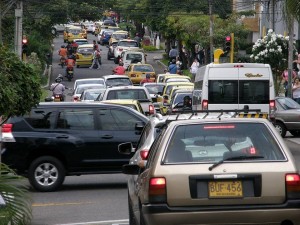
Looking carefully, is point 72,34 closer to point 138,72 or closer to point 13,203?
point 138,72

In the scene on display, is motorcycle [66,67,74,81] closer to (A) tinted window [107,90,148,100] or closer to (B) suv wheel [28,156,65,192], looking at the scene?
(A) tinted window [107,90,148,100]

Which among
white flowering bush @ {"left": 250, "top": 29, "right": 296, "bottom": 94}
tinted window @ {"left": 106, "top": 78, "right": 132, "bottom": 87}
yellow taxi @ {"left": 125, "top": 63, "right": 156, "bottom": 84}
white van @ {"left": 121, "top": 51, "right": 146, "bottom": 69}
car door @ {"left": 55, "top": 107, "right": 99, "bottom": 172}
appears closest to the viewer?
car door @ {"left": 55, "top": 107, "right": 99, "bottom": 172}

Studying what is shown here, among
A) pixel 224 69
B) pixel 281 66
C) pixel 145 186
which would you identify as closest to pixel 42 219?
pixel 145 186

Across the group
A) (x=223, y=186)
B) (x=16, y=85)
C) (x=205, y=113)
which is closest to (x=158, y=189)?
(x=223, y=186)

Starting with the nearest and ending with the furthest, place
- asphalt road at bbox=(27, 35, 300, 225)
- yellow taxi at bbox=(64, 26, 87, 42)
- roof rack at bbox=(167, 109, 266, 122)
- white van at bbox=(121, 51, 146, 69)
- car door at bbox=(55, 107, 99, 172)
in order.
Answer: roof rack at bbox=(167, 109, 266, 122) < asphalt road at bbox=(27, 35, 300, 225) < car door at bbox=(55, 107, 99, 172) < white van at bbox=(121, 51, 146, 69) < yellow taxi at bbox=(64, 26, 87, 42)

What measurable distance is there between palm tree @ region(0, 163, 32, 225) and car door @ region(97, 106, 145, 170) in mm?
7525

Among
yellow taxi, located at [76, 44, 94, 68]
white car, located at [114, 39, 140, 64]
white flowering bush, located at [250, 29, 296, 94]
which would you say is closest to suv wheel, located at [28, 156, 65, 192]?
white flowering bush, located at [250, 29, 296, 94]

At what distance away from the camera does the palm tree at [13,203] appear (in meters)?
10.1

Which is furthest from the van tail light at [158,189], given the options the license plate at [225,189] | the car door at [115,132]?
the car door at [115,132]

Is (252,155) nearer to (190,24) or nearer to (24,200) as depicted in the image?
(24,200)

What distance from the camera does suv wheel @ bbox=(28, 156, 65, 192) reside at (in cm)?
1800

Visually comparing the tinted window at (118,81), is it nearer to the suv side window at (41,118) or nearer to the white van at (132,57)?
the white van at (132,57)

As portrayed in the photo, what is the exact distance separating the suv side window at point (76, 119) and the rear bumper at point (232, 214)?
9004 millimetres

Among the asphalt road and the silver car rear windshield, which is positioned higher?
the silver car rear windshield
